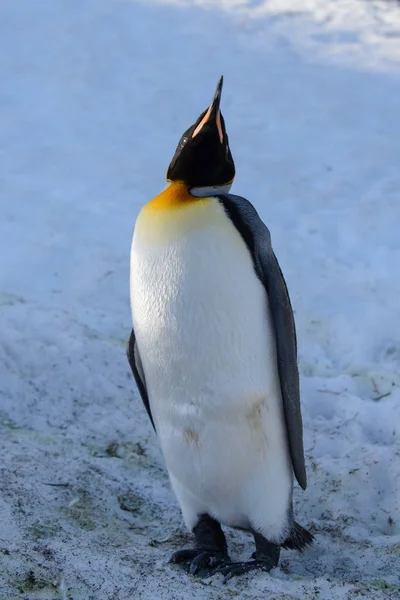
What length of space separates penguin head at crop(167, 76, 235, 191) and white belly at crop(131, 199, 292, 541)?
0.30 ft

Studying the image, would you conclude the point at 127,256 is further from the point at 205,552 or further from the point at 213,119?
the point at 205,552

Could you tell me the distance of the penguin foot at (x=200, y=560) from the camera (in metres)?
2.51

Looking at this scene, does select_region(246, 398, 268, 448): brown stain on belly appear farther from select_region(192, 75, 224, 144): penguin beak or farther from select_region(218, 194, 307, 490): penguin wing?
select_region(192, 75, 224, 144): penguin beak

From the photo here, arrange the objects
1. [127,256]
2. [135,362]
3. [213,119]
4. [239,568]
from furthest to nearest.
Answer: [127,256], [135,362], [213,119], [239,568]

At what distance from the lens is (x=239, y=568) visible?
2461 millimetres

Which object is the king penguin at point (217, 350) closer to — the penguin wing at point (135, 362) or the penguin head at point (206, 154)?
the penguin head at point (206, 154)

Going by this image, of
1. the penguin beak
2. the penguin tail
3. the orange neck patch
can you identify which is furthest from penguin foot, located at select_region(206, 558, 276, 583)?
the penguin beak

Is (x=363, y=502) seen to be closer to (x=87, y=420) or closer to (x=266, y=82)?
(x=87, y=420)

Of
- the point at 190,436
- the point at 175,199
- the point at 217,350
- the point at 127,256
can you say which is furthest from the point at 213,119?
the point at 127,256

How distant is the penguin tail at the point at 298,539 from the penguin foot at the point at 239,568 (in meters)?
0.13

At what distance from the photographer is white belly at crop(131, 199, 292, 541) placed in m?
2.47

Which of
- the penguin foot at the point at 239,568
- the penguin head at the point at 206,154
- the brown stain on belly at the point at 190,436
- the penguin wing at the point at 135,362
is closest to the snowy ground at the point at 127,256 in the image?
the penguin foot at the point at 239,568

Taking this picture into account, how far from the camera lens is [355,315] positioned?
4.45 metres

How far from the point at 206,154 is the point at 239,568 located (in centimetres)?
123
